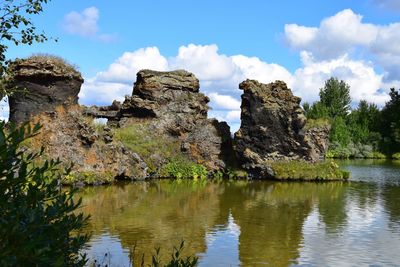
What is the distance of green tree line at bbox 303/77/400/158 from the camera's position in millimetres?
71812

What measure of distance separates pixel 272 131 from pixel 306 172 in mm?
3635

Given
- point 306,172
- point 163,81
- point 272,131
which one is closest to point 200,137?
point 163,81

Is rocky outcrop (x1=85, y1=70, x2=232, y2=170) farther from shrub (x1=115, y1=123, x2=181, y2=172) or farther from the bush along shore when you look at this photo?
shrub (x1=115, y1=123, x2=181, y2=172)

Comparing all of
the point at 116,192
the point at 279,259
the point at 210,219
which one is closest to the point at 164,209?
the point at 210,219

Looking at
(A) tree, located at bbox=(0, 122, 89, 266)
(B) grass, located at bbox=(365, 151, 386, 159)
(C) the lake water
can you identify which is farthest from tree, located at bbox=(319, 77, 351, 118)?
(A) tree, located at bbox=(0, 122, 89, 266)

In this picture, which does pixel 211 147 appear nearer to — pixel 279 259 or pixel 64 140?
pixel 64 140

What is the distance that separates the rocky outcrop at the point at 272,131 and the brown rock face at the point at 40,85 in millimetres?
12689

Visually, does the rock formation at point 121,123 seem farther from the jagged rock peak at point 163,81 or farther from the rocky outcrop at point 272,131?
the rocky outcrop at point 272,131

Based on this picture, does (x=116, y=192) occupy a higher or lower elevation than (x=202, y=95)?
lower

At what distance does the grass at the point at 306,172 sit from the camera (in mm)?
35031

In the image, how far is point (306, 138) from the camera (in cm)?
3638

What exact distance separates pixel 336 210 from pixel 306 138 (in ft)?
48.5

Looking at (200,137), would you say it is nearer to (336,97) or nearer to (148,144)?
(148,144)

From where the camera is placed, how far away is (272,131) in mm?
36188
